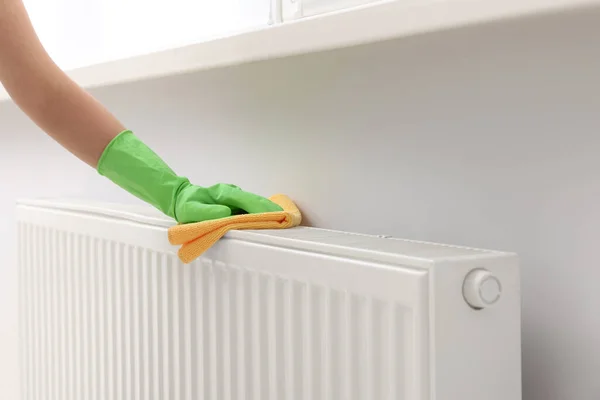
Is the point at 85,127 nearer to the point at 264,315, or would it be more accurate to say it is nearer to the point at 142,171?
the point at 142,171

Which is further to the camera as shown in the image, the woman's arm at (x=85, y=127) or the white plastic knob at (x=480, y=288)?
the woman's arm at (x=85, y=127)

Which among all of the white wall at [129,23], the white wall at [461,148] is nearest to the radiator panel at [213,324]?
the white wall at [461,148]

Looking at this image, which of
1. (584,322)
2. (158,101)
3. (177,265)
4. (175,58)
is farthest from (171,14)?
(584,322)

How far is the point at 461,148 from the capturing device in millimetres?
708

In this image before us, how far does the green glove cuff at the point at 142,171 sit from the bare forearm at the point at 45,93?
0.04 ft

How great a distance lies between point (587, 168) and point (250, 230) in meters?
0.33

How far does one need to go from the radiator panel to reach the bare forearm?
15cm

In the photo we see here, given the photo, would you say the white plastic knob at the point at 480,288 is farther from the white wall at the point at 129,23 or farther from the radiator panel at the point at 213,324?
the white wall at the point at 129,23

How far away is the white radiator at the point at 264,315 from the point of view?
0.57 meters

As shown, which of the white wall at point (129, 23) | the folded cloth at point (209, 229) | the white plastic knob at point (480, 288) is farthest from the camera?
the white wall at point (129, 23)

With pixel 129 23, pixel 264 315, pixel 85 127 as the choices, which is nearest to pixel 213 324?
pixel 264 315

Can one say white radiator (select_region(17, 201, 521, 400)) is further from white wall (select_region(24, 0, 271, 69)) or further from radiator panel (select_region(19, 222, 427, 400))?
white wall (select_region(24, 0, 271, 69))

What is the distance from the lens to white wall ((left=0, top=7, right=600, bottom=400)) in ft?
2.04

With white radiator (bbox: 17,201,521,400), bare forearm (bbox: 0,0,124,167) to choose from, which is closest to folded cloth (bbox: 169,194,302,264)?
white radiator (bbox: 17,201,521,400)
